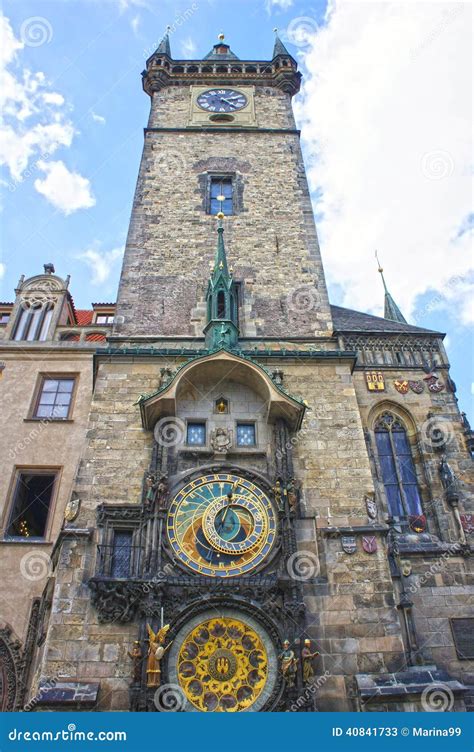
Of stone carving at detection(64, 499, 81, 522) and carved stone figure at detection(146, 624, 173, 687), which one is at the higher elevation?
stone carving at detection(64, 499, 81, 522)

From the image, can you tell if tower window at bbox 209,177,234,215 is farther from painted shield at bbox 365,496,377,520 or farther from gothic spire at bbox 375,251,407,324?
painted shield at bbox 365,496,377,520

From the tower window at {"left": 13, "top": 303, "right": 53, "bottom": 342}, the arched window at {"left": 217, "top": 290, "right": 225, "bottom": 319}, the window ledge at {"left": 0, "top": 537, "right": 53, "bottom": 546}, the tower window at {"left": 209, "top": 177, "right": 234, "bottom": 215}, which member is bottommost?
the window ledge at {"left": 0, "top": 537, "right": 53, "bottom": 546}

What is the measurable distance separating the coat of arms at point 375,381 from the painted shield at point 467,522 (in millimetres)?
2992

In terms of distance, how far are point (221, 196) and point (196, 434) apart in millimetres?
8344

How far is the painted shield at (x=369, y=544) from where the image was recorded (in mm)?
9922

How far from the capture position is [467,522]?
11.4 meters

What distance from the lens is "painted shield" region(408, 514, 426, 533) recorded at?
1155cm

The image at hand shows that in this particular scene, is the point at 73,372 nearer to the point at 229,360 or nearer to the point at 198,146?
the point at 229,360

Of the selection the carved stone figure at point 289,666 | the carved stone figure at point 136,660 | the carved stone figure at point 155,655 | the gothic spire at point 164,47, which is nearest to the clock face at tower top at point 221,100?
the gothic spire at point 164,47

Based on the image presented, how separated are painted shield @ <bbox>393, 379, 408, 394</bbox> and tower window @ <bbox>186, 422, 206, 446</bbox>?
4299mm

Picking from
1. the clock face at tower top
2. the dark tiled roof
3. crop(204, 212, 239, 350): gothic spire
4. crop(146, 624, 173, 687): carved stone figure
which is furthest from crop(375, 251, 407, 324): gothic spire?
crop(146, 624, 173, 687): carved stone figure

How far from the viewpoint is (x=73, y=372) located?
1493 centimetres

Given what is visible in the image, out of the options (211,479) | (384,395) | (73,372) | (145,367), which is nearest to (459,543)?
(384,395)

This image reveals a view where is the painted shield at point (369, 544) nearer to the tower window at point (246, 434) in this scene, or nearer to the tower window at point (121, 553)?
the tower window at point (246, 434)
